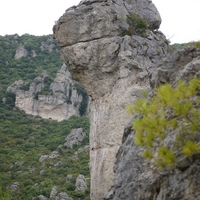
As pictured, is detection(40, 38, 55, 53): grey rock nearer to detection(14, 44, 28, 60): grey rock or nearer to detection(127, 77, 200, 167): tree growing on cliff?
detection(14, 44, 28, 60): grey rock

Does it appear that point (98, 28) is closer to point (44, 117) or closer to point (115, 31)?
point (115, 31)

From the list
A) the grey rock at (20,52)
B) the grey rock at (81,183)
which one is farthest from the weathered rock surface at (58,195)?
the grey rock at (20,52)

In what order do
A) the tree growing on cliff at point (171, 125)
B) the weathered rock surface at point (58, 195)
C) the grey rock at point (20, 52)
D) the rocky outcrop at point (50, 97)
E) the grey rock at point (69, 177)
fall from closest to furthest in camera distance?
the tree growing on cliff at point (171, 125) → the weathered rock surface at point (58, 195) → the grey rock at point (69, 177) → the rocky outcrop at point (50, 97) → the grey rock at point (20, 52)

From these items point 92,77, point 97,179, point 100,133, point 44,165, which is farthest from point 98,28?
point 44,165

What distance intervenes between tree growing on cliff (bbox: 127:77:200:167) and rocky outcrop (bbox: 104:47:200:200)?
0.14 metres

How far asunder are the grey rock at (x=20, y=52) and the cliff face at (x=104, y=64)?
146ft

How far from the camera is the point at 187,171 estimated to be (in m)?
4.73

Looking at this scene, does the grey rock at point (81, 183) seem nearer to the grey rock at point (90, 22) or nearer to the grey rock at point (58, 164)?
the grey rock at point (58, 164)

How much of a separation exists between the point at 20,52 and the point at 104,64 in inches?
1804

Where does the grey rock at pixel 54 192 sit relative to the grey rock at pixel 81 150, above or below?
below

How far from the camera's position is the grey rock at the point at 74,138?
3559 centimetres

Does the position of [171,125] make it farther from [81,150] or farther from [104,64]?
[81,150]

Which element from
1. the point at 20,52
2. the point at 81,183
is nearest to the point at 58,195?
the point at 81,183

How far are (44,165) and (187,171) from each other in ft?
89.4
